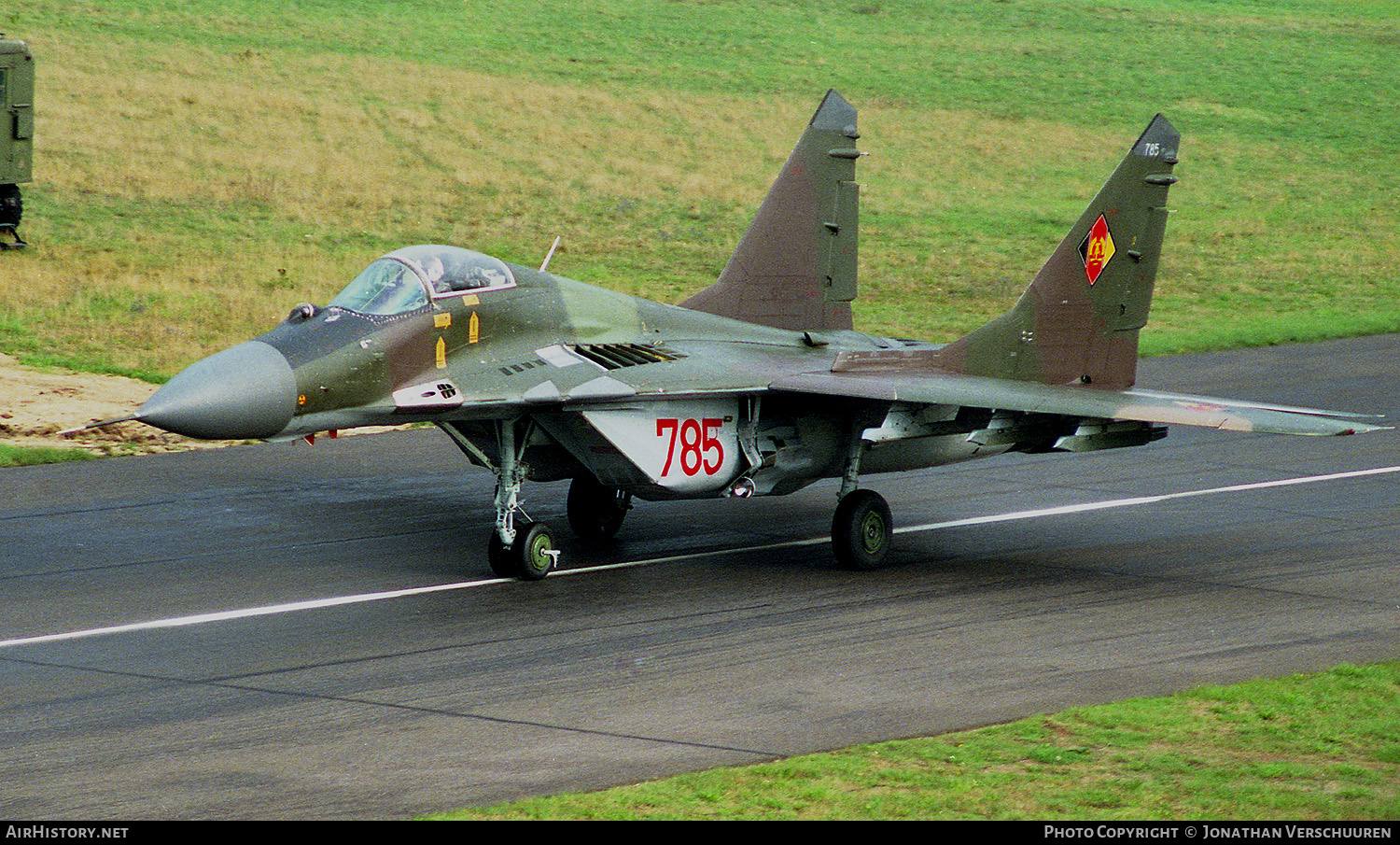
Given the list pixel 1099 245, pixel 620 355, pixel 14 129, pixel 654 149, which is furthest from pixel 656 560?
pixel 654 149

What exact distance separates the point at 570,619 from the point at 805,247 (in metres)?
6.61

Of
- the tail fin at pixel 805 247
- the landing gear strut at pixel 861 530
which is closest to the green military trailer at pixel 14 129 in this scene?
the tail fin at pixel 805 247

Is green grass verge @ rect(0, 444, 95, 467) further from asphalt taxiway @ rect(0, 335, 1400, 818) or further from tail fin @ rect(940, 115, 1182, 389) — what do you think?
tail fin @ rect(940, 115, 1182, 389)

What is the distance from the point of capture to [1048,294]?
60.3ft

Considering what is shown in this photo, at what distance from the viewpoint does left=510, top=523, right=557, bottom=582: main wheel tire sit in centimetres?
1594

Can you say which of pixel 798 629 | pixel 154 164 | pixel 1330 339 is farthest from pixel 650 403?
pixel 154 164

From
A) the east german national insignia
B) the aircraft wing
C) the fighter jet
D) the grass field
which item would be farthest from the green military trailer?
the east german national insignia

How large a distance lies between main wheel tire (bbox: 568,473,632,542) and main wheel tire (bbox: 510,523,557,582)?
5.59 ft

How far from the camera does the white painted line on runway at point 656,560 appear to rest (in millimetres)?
14334

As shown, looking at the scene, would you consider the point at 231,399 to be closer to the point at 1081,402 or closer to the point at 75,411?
the point at 1081,402

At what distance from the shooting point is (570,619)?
14867 millimetres

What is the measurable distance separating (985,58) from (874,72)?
604 cm

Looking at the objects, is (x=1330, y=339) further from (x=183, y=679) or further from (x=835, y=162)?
(x=183, y=679)

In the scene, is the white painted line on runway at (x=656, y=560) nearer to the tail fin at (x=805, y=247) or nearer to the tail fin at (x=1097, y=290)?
the tail fin at (x=1097, y=290)
